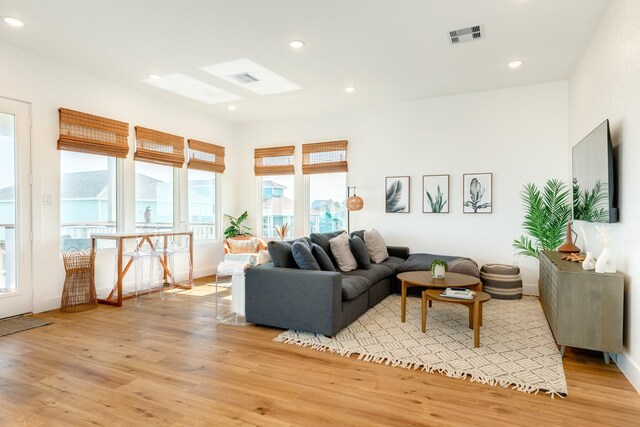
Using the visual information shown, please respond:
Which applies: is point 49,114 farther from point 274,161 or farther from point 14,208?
point 274,161

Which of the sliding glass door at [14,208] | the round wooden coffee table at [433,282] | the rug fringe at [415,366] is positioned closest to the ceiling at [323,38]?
the sliding glass door at [14,208]

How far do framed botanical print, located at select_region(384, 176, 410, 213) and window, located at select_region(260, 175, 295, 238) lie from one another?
6.10ft

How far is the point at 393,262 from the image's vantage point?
17.4 ft

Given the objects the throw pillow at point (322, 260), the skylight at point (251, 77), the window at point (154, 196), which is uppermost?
the skylight at point (251, 77)

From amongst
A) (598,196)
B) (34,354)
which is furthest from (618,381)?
(34,354)

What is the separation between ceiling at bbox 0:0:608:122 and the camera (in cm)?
316

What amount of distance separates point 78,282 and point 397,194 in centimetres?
469

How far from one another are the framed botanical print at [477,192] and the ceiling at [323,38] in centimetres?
131

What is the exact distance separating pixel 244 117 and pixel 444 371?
5641 millimetres

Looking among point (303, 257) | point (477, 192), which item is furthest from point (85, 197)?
point (477, 192)

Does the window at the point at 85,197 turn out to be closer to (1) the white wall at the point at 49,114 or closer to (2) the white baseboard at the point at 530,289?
(1) the white wall at the point at 49,114

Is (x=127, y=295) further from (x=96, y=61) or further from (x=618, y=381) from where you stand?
(x=618, y=381)

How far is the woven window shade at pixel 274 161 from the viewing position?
681 cm

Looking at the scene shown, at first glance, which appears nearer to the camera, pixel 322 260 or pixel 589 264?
pixel 589 264
